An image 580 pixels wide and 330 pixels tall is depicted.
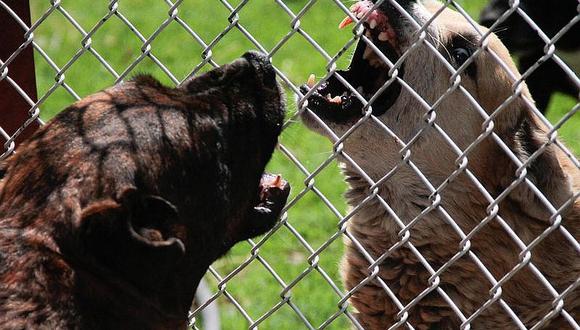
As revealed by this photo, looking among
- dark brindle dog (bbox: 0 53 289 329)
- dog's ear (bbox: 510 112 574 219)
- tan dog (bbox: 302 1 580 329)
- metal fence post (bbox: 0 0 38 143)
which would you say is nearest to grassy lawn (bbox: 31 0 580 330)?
tan dog (bbox: 302 1 580 329)

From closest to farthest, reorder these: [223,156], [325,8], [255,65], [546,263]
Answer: [223,156], [255,65], [546,263], [325,8]

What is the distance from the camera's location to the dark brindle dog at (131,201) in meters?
3.13

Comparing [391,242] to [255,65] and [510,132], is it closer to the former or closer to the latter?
[510,132]

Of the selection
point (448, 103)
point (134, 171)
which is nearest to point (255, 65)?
point (134, 171)

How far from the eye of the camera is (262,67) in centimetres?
385

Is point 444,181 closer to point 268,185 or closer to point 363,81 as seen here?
A: point 363,81

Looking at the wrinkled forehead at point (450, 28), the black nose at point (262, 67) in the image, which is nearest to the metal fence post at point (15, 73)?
the black nose at point (262, 67)

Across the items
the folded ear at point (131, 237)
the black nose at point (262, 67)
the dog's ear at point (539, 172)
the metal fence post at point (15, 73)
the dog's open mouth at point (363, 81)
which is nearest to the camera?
the folded ear at point (131, 237)

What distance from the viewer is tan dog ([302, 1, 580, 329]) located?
4.32m

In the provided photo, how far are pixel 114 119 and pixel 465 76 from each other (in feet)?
5.84

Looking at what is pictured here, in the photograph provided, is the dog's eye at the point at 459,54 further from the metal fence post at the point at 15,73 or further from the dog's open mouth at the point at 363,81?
the metal fence post at the point at 15,73

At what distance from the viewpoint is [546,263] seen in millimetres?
4316

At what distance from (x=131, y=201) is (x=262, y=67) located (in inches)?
37.0

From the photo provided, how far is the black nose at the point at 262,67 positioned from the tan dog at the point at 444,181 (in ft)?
1.37
